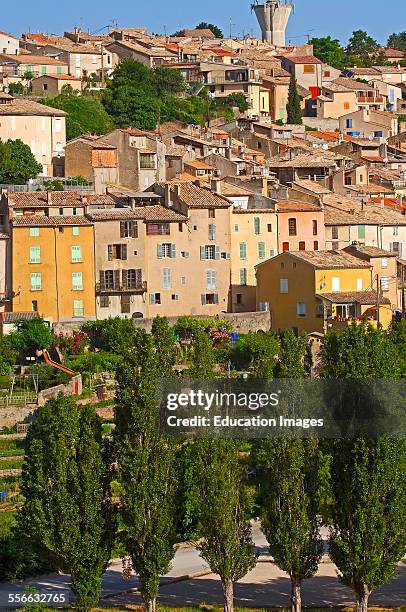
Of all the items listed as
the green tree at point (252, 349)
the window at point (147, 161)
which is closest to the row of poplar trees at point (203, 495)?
the green tree at point (252, 349)

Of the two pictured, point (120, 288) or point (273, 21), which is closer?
point (120, 288)

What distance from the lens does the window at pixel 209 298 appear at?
184 ft

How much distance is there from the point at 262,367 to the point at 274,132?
145 feet

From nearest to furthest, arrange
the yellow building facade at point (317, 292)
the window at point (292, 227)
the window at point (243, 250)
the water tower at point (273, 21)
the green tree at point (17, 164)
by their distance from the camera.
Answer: the yellow building facade at point (317, 292) → the window at point (243, 250) → the window at point (292, 227) → the green tree at point (17, 164) → the water tower at point (273, 21)

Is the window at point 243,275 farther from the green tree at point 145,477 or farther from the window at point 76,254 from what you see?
the green tree at point 145,477

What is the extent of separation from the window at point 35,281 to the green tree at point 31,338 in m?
2.46

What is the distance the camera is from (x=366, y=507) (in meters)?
31.4

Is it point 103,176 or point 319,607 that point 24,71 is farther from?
point 319,607

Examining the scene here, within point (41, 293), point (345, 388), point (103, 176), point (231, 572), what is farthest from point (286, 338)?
point (103, 176)

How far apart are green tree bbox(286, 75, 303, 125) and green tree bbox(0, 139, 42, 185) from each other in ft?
81.2

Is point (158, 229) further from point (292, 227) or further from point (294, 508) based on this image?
point (294, 508)

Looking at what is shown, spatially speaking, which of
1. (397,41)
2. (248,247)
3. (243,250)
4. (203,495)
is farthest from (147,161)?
(397,41)

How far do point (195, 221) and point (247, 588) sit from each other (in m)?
23.6

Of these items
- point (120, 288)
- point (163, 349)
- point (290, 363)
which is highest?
point (120, 288)
